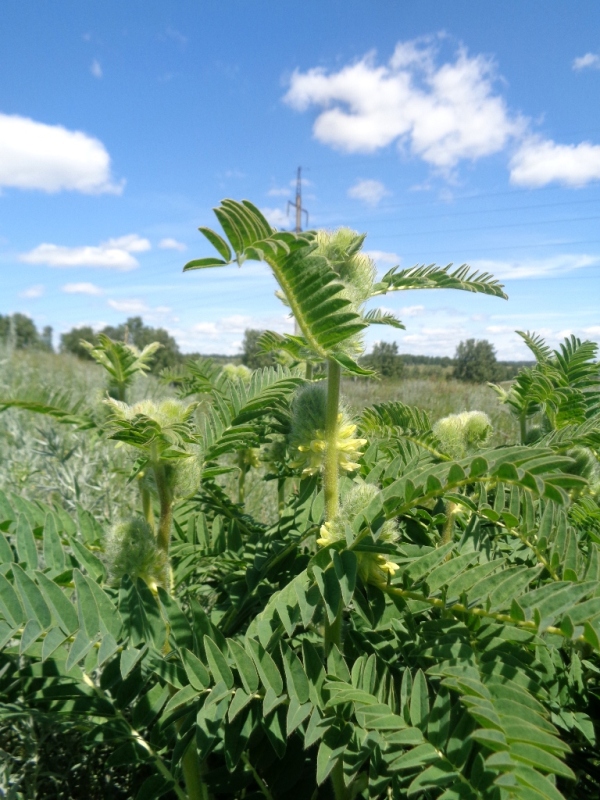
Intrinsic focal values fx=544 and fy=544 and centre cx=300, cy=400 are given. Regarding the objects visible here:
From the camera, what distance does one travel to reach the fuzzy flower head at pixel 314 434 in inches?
44.9

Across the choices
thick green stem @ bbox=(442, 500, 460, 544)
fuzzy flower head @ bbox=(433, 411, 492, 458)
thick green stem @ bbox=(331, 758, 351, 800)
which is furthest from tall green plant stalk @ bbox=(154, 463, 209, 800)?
fuzzy flower head @ bbox=(433, 411, 492, 458)

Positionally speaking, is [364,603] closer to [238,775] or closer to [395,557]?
[395,557]

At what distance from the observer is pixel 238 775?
103cm

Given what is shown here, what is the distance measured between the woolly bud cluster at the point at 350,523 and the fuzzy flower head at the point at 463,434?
1.66ft

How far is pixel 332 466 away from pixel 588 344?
1.12m

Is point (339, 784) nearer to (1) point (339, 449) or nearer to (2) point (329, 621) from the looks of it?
(2) point (329, 621)

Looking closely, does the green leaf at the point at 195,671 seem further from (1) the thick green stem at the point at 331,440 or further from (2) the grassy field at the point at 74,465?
(2) the grassy field at the point at 74,465

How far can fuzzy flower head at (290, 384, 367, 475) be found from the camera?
3.74ft

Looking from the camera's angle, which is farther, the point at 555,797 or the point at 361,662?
the point at 361,662

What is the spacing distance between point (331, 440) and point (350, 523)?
169 millimetres

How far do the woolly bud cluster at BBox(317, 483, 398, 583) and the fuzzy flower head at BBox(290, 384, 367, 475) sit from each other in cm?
11

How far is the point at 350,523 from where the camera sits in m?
0.95

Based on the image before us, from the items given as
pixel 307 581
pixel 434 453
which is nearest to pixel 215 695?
pixel 307 581

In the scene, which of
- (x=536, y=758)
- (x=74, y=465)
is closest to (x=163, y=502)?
(x=536, y=758)
